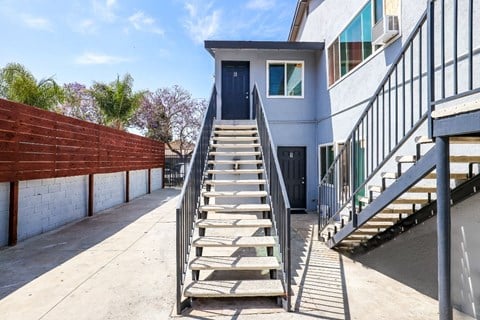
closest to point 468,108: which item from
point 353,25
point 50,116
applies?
point 353,25

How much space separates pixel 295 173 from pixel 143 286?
5974 mm

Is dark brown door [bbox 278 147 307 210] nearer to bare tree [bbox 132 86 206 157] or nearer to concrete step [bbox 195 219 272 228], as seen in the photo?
concrete step [bbox 195 219 272 228]

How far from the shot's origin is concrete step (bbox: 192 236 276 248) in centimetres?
352

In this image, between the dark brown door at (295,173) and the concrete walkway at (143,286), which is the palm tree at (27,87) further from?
the dark brown door at (295,173)

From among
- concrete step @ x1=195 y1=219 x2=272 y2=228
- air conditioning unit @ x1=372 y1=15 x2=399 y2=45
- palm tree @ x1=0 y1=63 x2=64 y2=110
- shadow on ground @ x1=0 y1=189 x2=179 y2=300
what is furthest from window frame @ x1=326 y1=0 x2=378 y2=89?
palm tree @ x1=0 y1=63 x2=64 y2=110

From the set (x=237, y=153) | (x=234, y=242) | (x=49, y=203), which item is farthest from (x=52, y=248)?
(x=237, y=153)

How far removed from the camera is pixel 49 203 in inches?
250

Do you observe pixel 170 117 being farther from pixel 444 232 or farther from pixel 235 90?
pixel 444 232

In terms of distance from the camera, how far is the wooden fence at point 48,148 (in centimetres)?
500

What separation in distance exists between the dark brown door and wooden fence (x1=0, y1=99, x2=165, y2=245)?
5.51 m

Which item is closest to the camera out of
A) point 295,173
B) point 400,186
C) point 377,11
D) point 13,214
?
point 400,186

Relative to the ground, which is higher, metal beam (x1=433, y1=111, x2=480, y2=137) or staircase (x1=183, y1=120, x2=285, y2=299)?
metal beam (x1=433, y1=111, x2=480, y2=137)

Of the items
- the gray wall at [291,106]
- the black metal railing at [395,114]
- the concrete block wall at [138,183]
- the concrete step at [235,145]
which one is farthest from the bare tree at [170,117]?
the black metal railing at [395,114]

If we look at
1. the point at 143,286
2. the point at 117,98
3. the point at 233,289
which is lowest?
the point at 143,286
